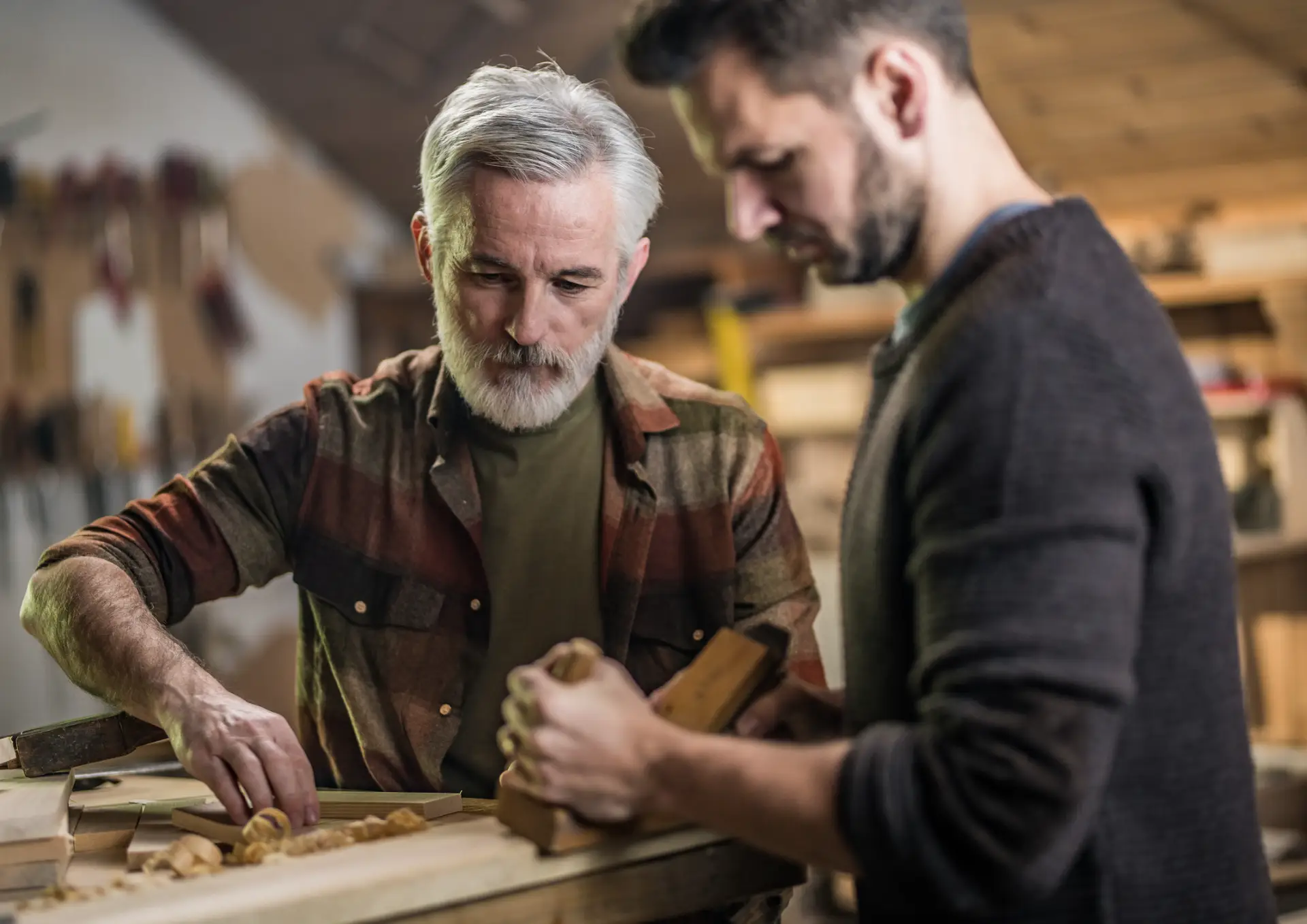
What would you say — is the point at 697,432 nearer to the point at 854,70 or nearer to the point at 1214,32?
the point at 854,70

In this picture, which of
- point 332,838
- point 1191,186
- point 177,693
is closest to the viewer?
point 332,838

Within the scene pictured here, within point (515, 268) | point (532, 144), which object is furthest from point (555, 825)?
point (532, 144)

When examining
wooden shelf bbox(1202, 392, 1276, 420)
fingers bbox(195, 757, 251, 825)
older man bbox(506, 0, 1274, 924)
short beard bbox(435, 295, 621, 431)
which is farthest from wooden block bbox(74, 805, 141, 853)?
wooden shelf bbox(1202, 392, 1276, 420)

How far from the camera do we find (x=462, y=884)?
1377mm

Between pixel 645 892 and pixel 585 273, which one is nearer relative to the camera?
pixel 645 892

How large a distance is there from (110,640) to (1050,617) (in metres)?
1.37

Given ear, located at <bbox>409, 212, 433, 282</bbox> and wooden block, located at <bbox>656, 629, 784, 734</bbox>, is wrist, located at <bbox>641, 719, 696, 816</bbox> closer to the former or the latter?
wooden block, located at <bbox>656, 629, 784, 734</bbox>

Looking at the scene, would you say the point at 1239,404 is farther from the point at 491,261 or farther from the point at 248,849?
the point at 248,849

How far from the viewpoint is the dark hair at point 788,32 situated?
48.9 inches

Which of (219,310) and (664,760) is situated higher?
(219,310)

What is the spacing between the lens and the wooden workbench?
1.30m

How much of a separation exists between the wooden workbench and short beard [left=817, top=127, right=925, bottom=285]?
0.65 m

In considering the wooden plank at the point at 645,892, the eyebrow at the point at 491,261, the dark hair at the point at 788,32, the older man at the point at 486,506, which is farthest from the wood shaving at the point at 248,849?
the dark hair at the point at 788,32

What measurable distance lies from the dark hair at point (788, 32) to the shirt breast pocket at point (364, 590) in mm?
1045
